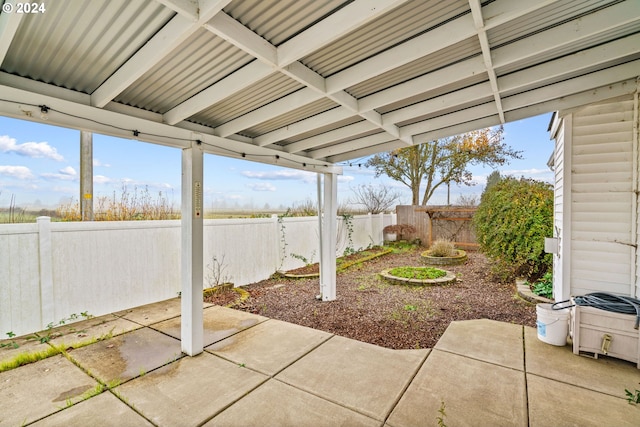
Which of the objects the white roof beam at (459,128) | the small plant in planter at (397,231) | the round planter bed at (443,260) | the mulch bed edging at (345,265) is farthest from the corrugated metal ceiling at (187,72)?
the small plant in planter at (397,231)

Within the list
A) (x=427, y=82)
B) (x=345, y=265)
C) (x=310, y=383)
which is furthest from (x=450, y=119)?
(x=345, y=265)

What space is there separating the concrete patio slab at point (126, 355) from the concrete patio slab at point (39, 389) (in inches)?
4.3

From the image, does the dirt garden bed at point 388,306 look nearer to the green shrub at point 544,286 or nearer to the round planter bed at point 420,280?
the round planter bed at point 420,280

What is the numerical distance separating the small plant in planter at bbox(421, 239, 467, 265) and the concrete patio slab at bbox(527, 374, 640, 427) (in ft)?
17.5

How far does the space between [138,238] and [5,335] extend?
1663mm

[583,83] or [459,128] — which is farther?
[459,128]

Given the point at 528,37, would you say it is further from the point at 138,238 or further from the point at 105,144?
the point at 105,144

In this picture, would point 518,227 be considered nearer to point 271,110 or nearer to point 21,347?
point 271,110

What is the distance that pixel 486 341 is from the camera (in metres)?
3.25

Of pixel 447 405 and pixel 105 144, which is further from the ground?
pixel 105 144

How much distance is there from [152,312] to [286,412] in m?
2.96

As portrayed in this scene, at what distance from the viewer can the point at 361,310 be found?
441 centimetres

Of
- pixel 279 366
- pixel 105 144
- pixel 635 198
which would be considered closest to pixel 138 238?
pixel 105 144

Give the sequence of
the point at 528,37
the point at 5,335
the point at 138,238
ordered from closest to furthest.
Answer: the point at 528,37 → the point at 5,335 → the point at 138,238
